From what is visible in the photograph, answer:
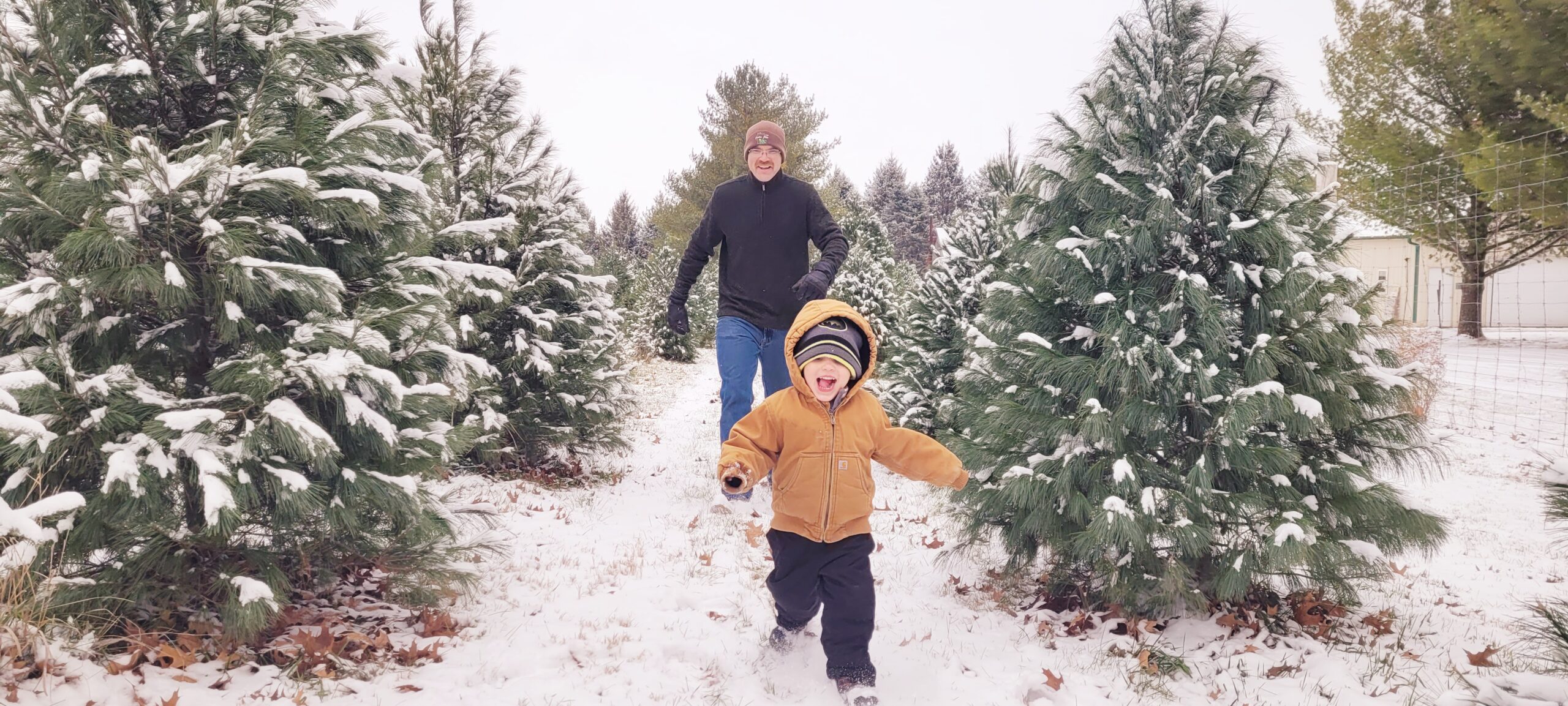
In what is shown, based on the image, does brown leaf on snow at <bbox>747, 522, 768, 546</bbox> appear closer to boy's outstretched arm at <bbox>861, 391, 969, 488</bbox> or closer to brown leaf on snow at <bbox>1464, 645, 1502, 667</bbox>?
boy's outstretched arm at <bbox>861, 391, 969, 488</bbox>

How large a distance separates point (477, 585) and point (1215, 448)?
3.61m

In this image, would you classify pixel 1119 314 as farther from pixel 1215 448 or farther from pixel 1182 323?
pixel 1215 448

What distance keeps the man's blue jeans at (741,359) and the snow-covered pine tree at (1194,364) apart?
1.78m

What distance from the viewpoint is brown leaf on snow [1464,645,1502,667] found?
316cm

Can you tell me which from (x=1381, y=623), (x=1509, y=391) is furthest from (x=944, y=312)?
(x=1509, y=391)

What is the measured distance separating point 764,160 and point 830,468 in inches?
111

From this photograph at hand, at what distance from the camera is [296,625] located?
296cm

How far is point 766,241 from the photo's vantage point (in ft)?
17.1

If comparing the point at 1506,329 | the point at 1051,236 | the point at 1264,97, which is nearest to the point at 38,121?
the point at 1051,236

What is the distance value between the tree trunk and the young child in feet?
84.9

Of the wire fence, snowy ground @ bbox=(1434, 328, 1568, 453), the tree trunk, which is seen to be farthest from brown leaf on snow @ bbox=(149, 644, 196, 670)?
the tree trunk

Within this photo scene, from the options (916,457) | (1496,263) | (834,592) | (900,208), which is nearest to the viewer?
(834,592)

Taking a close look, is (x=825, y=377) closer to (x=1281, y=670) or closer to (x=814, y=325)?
(x=814, y=325)

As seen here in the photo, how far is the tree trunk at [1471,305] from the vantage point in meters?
21.2
